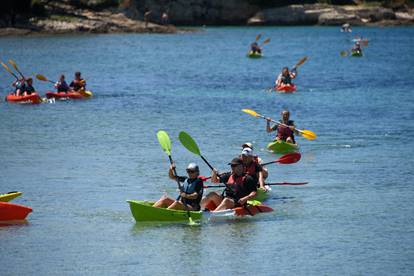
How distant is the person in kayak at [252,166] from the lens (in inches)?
987

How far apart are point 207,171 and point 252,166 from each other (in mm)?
5601

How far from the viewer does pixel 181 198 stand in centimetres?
2422

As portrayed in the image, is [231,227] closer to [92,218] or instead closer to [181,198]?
[181,198]

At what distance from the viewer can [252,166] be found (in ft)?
84.7

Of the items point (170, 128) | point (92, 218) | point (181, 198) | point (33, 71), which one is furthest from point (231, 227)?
point (33, 71)

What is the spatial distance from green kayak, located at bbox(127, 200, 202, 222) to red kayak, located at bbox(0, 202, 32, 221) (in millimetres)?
2719

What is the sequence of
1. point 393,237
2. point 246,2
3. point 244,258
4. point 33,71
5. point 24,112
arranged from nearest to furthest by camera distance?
point 244,258, point 393,237, point 24,112, point 33,71, point 246,2

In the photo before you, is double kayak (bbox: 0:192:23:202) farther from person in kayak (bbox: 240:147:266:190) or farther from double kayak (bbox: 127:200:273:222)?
person in kayak (bbox: 240:147:266:190)

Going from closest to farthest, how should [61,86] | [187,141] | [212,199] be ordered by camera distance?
[212,199]
[187,141]
[61,86]

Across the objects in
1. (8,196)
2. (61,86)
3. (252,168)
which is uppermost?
(252,168)

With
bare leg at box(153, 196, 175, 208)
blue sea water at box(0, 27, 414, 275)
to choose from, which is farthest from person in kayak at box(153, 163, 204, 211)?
blue sea water at box(0, 27, 414, 275)

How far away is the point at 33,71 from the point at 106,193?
4219 cm

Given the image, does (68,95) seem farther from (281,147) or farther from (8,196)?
(8,196)

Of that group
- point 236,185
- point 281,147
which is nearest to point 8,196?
point 236,185
